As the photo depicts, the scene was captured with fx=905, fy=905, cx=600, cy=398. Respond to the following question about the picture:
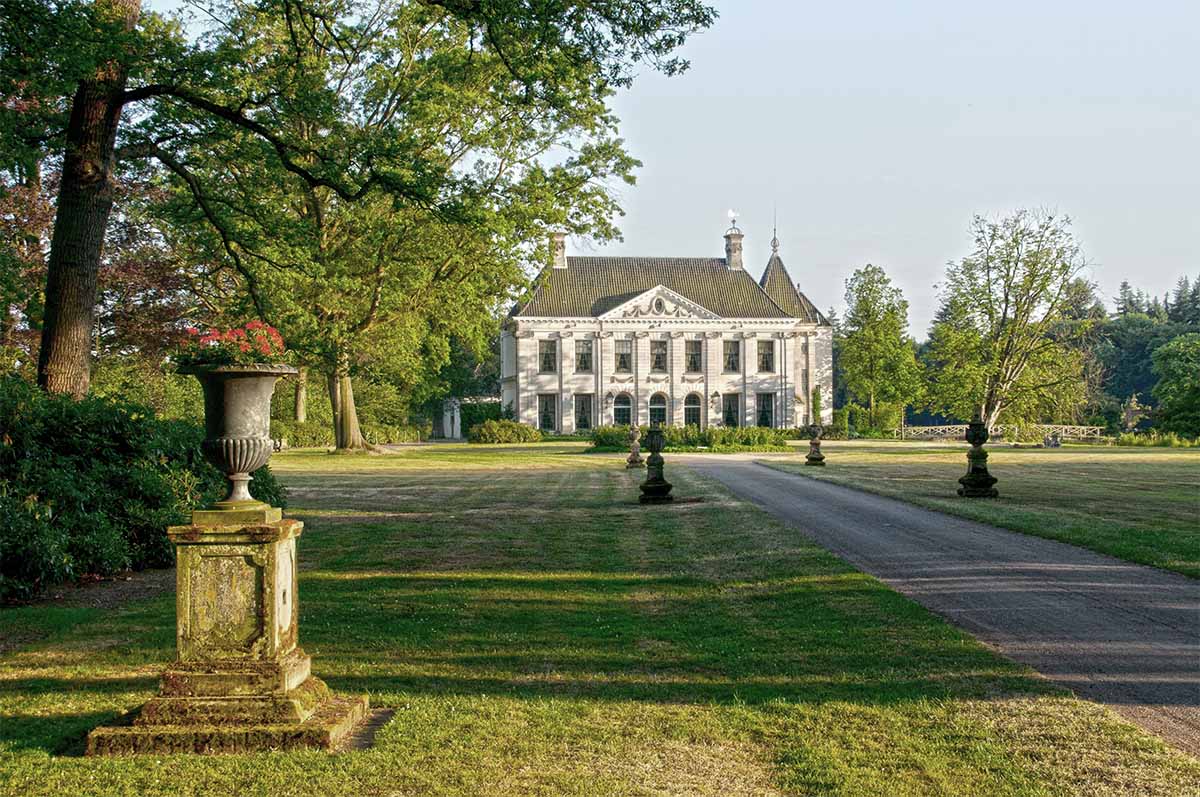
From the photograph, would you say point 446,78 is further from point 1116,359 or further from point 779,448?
point 1116,359

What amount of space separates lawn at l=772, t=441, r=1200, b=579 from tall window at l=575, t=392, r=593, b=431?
31.0 m

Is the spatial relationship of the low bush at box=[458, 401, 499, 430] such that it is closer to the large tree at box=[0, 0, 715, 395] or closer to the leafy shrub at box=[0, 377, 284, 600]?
the large tree at box=[0, 0, 715, 395]

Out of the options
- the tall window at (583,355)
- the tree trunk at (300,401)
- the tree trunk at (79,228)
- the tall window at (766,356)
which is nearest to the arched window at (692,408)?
the tall window at (766,356)

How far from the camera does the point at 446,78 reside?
1022 inches

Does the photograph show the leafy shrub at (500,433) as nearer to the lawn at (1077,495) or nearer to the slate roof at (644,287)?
the slate roof at (644,287)

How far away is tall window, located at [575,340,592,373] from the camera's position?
200 feet

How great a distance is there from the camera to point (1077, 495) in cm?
1708

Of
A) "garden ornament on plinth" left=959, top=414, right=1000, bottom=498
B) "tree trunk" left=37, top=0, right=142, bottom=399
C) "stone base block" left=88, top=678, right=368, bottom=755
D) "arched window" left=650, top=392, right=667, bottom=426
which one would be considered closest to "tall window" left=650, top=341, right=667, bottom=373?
"arched window" left=650, top=392, right=667, bottom=426

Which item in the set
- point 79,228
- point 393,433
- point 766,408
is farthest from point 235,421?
point 766,408

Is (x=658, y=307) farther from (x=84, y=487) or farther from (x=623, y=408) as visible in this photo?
(x=84, y=487)

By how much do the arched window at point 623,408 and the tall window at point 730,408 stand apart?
6327 millimetres

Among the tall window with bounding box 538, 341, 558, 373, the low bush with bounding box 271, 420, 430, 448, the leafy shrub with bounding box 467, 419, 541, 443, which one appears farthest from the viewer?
the tall window with bounding box 538, 341, 558, 373

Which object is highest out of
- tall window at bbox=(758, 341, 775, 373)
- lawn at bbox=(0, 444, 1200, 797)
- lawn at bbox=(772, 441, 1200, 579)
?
tall window at bbox=(758, 341, 775, 373)

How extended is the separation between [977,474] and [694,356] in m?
45.5
